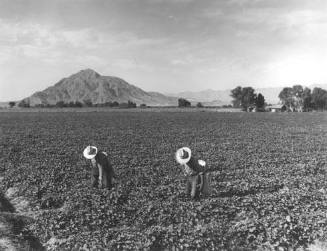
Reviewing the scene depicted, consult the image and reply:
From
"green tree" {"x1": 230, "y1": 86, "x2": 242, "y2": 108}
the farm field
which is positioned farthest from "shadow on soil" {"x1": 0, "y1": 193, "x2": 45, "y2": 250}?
"green tree" {"x1": 230, "y1": 86, "x2": 242, "y2": 108}

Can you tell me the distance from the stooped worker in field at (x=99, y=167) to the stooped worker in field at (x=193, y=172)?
2.08 m

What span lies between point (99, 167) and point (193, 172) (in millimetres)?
2543

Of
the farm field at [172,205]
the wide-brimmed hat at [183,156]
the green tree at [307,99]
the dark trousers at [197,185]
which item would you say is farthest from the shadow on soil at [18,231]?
the green tree at [307,99]

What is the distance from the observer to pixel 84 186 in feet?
39.1

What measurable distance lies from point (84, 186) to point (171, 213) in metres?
4.10

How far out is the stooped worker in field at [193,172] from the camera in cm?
902

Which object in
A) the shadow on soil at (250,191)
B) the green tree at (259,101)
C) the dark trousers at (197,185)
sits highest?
the green tree at (259,101)

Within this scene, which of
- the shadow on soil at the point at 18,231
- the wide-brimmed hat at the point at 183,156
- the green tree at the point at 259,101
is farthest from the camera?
the green tree at the point at 259,101

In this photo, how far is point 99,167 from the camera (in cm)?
1033

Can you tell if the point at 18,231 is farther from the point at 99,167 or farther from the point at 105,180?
the point at 105,180

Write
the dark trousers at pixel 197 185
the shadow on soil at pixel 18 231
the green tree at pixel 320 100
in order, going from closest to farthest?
the shadow on soil at pixel 18 231
the dark trousers at pixel 197 185
the green tree at pixel 320 100

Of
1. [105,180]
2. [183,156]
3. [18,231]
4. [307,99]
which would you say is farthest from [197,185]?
[307,99]

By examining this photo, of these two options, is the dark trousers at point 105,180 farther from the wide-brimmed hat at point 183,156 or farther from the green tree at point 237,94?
the green tree at point 237,94

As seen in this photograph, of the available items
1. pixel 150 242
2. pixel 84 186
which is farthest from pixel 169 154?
pixel 150 242
